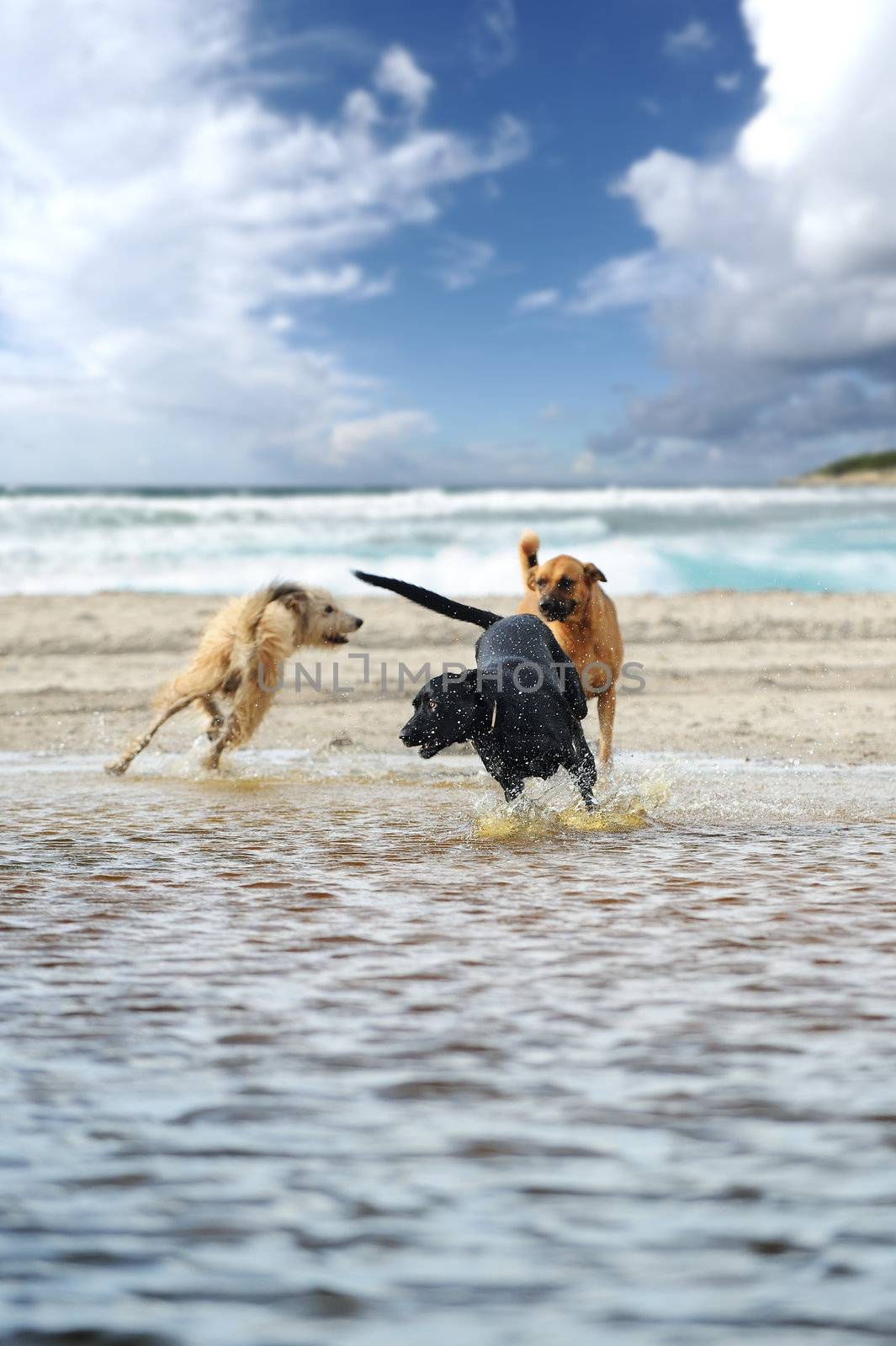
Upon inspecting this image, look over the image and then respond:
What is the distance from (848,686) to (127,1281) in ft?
27.9

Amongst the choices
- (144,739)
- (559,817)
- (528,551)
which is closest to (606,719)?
(528,551)

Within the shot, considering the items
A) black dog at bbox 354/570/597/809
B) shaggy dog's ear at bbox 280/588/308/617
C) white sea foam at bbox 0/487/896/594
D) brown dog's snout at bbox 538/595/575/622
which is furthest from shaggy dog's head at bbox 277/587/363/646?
white sea foam at bbox 0/487/896/594

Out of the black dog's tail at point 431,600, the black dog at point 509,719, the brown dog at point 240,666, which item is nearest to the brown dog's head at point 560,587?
the black dog's tail at point 431,600

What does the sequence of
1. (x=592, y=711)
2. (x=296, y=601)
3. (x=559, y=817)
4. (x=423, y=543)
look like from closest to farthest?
(x=559, y=817) → (x=296, y=601) → (x=592, y=711) → (x=423, y=543)

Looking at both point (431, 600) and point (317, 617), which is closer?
point (431, 600)

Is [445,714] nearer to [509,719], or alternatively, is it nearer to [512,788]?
[509,719]

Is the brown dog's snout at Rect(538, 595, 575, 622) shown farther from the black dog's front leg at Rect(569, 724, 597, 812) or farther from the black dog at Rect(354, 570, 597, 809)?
the black dog's front leg at Rect(569, 724, 597, 812)

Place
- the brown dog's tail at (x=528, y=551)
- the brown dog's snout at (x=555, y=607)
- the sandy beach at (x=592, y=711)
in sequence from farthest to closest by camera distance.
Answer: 1. the sandy beach at (x=592, y=711)
2. the brown dog's tail at (x=528, y=551)
3. the brown dog's snout at (x=555, y=607)

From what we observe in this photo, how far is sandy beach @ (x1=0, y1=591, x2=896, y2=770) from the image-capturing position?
761 centimetres

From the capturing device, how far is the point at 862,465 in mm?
96688

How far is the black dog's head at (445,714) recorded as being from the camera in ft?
14.8

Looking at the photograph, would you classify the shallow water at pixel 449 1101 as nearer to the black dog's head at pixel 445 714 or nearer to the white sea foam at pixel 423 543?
the black dog's head at pixel 445 714

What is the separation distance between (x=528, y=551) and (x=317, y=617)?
135cm

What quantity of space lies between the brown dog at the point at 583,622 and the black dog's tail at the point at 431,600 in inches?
13.1
